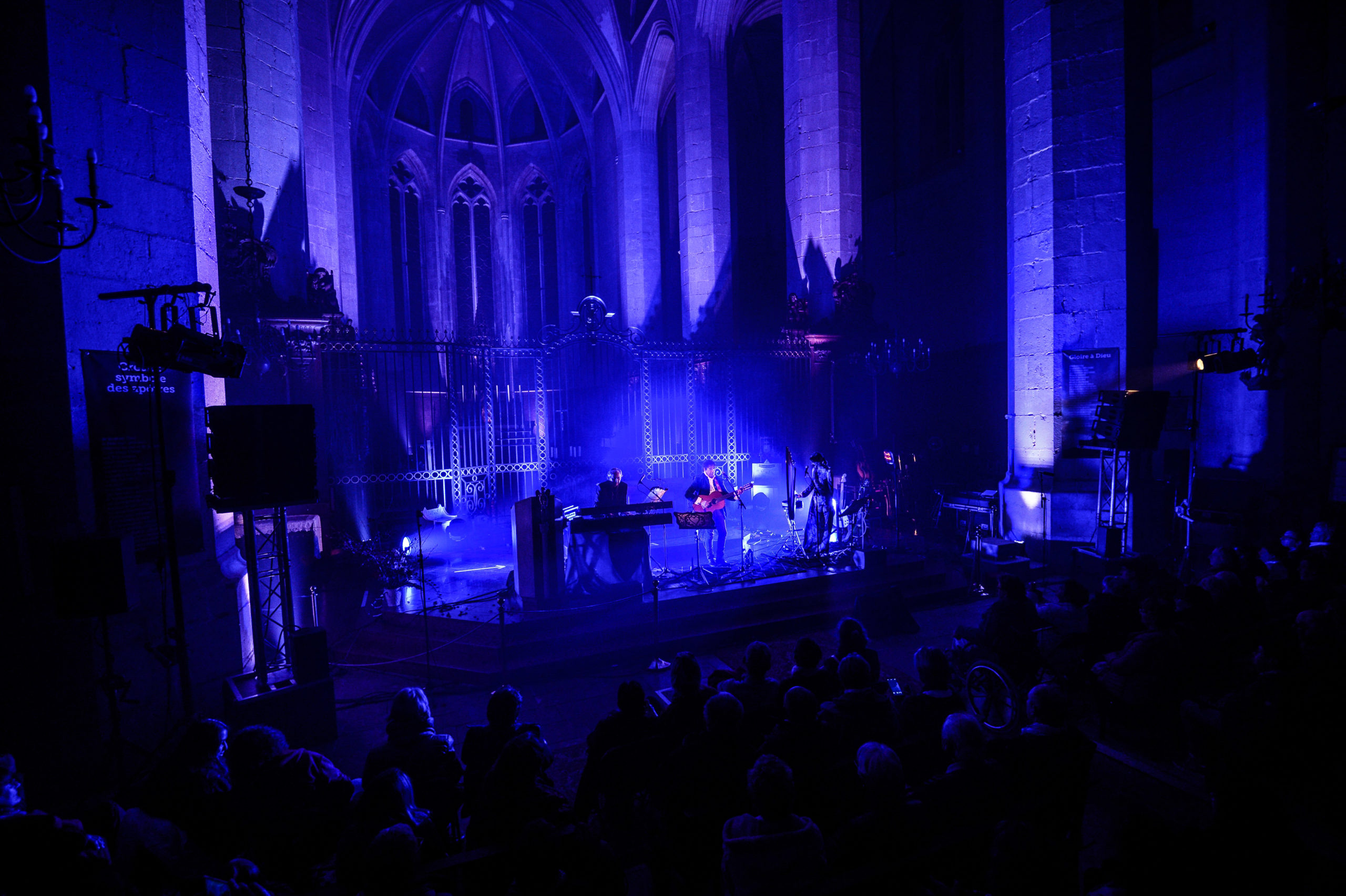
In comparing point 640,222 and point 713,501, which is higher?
point 640,222

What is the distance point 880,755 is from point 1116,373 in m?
10.1

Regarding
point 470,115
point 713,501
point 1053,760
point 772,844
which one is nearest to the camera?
point 772,844

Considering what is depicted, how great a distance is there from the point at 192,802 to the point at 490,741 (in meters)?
1.48

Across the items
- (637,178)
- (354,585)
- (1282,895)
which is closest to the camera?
(1282,895)

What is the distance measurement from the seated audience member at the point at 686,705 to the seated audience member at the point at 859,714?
768 millimetres

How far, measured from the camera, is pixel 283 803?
3428 mm

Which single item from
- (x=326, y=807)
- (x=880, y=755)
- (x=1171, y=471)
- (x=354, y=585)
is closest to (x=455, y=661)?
(x=354, y=585)

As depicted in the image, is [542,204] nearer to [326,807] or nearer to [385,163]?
[385,163]

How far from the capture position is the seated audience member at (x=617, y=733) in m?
3.88

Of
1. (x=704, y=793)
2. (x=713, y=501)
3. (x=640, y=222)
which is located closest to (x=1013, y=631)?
(x=704, y=793)

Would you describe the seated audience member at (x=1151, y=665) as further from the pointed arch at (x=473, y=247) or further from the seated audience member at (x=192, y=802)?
the pointed arch at (x=473, y=247)

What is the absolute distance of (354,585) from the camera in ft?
33.1

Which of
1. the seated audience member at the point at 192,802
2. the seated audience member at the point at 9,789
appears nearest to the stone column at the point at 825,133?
the seated audience member at the point at 192,802

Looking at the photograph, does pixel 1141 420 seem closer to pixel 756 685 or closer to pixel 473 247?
pixel 756 685
